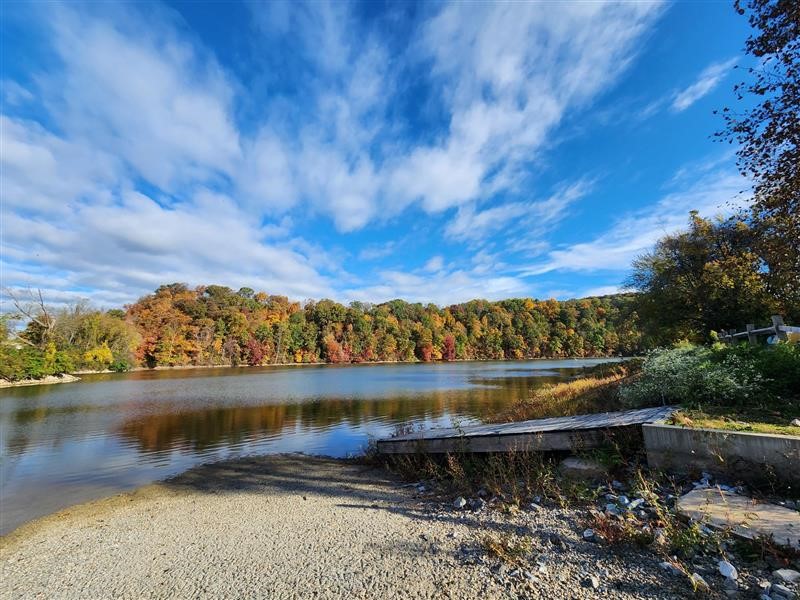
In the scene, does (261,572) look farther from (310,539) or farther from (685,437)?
(685,437)

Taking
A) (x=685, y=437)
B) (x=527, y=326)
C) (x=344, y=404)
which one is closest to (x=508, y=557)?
(x=685, y=437)

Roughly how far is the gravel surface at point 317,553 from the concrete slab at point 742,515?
85 cm

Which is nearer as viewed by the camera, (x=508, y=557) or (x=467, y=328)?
Result: (x=508, y=557)

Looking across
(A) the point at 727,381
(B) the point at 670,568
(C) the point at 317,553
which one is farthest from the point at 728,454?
(C) the point at 317,553

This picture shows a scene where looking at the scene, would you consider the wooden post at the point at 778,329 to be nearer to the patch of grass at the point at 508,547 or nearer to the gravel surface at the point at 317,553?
the gravel surface at the point at 317,553

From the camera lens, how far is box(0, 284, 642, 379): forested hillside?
5278 cm

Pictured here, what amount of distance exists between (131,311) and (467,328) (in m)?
83.9

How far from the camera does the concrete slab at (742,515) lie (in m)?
3.39

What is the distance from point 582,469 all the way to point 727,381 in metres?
3.28

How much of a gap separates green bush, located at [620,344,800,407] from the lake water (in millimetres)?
6268

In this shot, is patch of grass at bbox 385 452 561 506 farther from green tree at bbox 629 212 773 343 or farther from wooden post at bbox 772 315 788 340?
green tree at bbox 629 212 773 343

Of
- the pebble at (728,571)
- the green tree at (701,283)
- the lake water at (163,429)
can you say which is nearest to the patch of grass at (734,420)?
the pebble at (728,571)

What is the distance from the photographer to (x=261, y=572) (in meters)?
4.35

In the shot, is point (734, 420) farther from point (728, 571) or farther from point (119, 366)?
point (119, 366)
